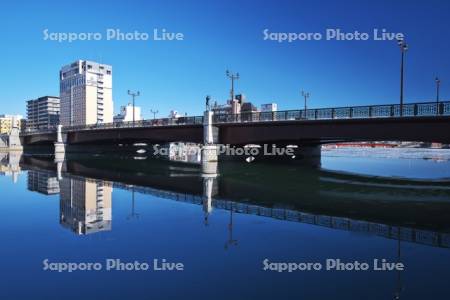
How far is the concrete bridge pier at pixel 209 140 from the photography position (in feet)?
138

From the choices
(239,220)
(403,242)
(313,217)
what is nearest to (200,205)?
(239,220)

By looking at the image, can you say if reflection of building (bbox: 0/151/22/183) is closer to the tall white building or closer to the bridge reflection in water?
the bridge reflection in water

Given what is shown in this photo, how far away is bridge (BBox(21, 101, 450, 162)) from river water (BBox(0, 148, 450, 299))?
9225mm

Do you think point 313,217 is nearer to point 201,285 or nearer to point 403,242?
point 403,242

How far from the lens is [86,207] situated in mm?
18344

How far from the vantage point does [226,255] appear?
35.1 feet

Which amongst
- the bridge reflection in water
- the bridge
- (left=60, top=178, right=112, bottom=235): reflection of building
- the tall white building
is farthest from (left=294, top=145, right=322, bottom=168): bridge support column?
the tall white building

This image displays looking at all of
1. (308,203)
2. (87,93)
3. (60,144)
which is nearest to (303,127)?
(308,203)

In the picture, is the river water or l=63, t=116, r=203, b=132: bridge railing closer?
the river water

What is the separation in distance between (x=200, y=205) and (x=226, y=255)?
878cm

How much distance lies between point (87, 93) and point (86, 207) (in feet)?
554

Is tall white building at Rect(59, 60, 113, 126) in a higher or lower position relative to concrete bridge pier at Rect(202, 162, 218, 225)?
higher

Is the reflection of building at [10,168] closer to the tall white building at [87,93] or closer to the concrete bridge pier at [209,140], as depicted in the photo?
the concrete bridge pier at [209,140]

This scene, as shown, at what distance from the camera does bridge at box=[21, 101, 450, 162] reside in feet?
95.1
